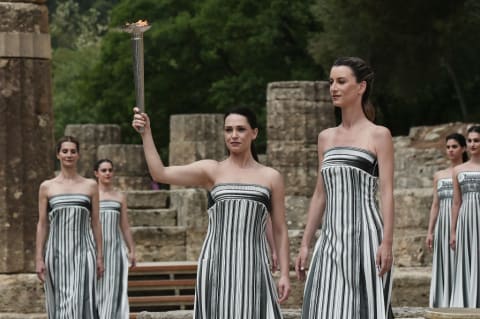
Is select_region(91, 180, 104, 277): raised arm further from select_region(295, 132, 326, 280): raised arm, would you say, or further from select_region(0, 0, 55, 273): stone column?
select_region(295, 132, 326, 280): raised arm

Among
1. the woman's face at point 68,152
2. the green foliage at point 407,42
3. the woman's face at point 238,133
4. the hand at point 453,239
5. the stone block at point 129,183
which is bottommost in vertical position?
the hand at point 453,239

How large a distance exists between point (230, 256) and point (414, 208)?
11910 mm

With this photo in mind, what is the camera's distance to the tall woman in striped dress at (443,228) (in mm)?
15266

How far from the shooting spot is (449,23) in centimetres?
3669

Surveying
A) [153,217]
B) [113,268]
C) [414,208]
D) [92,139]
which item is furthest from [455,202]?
[92,139]

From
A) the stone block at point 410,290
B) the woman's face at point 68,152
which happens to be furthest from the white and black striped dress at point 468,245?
the woman's face at point 68,152

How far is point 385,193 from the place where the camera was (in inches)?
346

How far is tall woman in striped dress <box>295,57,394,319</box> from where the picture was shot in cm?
878

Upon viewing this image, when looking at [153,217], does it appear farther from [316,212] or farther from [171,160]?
[316,212]

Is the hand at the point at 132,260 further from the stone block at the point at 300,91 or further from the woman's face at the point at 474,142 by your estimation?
the stone block at the point at 300,91

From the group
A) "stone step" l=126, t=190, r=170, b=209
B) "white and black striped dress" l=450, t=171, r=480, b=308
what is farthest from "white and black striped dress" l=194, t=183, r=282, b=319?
"stone step" l=126, t=190, r=170, b=209

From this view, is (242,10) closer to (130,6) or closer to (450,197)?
(130,6)

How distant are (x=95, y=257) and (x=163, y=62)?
3384cm

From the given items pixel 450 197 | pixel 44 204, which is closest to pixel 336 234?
pixel 44 204
